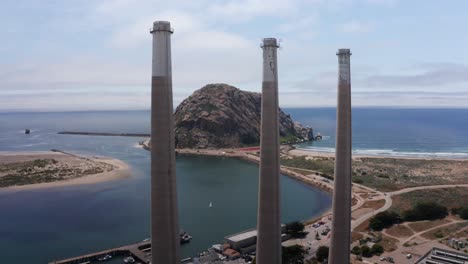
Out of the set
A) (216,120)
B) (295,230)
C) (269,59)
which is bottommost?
(295,230)

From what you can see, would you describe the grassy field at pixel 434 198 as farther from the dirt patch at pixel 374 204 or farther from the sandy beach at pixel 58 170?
the sandy beach at pixel 58 170

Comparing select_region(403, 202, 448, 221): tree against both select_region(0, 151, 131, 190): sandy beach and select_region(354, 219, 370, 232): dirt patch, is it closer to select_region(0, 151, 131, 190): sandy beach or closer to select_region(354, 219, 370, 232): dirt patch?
select_region(354, 219, 370, 232): dirt patch

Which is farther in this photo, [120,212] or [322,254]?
[120,212]

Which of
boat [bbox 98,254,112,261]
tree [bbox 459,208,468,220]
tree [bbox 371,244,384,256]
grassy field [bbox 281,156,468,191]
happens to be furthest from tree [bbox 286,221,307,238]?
grassy field [bbox 281,156,468,191]

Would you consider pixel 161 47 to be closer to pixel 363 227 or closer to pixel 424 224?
pixel 363 227

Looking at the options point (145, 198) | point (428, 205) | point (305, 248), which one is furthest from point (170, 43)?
point (145, 198)

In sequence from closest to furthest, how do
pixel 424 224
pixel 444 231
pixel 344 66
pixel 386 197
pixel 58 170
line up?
1. pixel 344 66
2. pixel 444 231
3. pixel 424 224
4. pixel 386 197
5. pixel 58 170

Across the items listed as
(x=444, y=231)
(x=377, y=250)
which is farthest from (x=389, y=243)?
(x=444, y=231)
